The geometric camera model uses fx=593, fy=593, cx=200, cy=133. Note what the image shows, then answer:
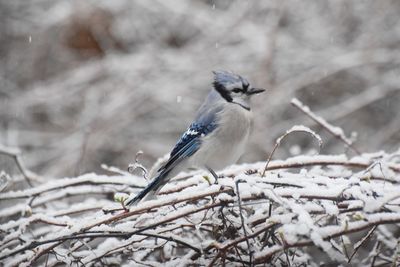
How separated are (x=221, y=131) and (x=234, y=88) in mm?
248

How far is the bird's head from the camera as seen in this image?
112 inches

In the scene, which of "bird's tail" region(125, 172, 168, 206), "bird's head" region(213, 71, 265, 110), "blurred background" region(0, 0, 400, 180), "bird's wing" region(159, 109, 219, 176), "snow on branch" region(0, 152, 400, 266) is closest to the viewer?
"snow on branch" region(0, 152, 400, 266)

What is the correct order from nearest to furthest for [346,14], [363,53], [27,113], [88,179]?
1. [88,179]
2. [363,53]
3. [346,14]
4. [27,113]

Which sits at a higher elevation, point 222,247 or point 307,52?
point 307,52

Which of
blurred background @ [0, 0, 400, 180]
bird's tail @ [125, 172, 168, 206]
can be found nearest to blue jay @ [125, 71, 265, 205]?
bird's tail @ [125, 172, 168, 206]

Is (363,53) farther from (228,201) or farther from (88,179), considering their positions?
(228,201)

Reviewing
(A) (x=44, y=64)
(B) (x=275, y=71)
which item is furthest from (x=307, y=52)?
(A) (x=44, y=64)

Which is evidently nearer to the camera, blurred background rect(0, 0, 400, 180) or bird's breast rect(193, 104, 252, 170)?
bird's breast rect(193, 104, 252, 170)

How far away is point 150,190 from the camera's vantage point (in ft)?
7.13

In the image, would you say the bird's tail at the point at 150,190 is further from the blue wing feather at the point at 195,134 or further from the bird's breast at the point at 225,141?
the bird's breast at the point at 225,141

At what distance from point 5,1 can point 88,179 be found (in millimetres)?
4257

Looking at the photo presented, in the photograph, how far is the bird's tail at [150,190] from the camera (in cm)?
205

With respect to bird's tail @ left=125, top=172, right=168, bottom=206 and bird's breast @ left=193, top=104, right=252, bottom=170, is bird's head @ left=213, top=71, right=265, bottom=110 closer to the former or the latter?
bird's breast @ left=193, top=104, right=252, bottom=170

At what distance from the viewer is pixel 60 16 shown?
555 cm
